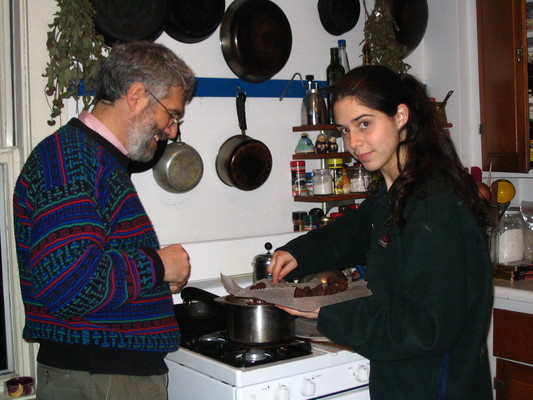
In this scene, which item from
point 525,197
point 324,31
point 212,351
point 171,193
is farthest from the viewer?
point 525,197

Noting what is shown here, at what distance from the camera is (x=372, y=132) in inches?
58.4

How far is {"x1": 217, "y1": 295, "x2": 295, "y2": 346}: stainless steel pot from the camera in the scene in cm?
192

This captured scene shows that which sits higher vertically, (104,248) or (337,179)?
(337,179)

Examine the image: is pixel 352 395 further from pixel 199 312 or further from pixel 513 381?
pixel 513 381

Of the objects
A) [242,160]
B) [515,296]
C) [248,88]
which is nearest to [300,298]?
[242,160]

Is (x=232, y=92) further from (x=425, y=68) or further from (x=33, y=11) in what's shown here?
(x=425, y=68)

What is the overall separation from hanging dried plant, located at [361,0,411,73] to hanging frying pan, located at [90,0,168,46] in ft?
3.32

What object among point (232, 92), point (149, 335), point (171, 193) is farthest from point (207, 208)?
point (149, 335)

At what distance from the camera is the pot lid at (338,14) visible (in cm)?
292

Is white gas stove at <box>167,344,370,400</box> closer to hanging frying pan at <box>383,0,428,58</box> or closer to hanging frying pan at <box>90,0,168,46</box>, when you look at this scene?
hanging frying pan at <box>90,0,168,46</box>

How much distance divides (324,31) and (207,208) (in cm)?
102

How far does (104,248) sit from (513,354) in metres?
1.79

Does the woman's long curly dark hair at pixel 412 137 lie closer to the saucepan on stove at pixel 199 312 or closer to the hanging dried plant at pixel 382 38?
the saucepan on stove at pixel 199 312

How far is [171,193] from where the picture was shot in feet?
8.23
